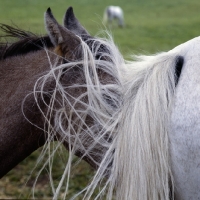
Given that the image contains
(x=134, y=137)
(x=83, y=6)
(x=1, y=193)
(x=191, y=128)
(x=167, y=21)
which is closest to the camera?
(x=191, y=128)

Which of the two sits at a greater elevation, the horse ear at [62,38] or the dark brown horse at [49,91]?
the horse ear at [62,38]

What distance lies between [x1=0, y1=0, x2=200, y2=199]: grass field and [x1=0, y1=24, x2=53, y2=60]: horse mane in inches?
23.0

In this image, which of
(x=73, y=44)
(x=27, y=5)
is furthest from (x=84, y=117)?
(x=27, y=5)

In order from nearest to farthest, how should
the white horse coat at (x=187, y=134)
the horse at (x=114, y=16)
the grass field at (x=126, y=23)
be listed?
the white horse coat at (x=187, y=134), the grass field at (x=126, y=23), the horse at (x=114, y=16)

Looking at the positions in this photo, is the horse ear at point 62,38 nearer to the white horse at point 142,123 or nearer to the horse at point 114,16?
the white horse at point 142,123

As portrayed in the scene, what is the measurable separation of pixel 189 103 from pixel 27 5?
21.0 meters

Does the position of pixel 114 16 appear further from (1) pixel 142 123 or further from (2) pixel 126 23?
(1) pixel 142 123

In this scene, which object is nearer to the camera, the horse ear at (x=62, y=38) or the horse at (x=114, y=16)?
the horse ear at (x=62, y=38)

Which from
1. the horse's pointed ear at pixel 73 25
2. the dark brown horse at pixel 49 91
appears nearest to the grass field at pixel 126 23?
the horse's pointed ear at pixel 73 25

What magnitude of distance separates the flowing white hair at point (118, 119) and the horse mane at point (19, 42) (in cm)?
16

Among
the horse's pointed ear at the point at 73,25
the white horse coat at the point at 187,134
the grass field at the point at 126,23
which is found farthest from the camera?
the grass field at the point at 126,23

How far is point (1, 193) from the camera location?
3.99 metres

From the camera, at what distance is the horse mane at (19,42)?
1.79 m

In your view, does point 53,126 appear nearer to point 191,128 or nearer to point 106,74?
point 106,74
